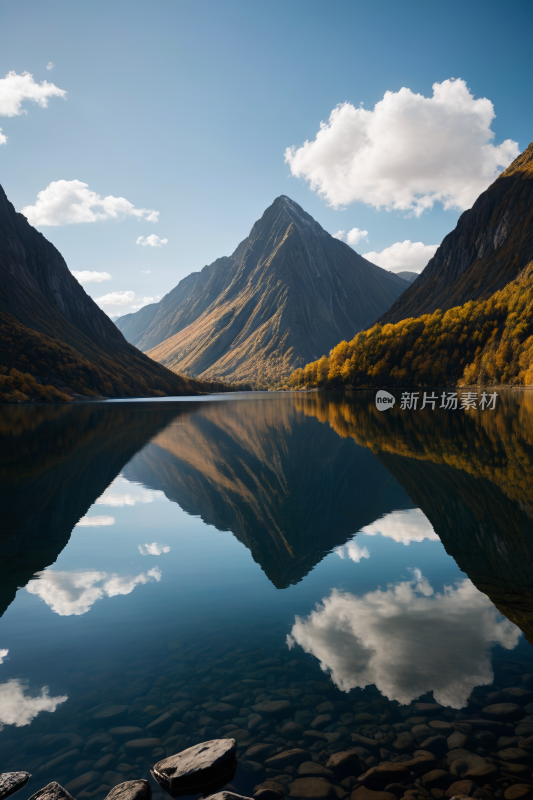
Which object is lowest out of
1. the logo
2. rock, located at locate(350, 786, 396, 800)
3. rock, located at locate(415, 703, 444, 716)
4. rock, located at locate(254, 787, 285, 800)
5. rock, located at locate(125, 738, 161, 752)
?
rock, located at locate(415, 703, 444, 716)

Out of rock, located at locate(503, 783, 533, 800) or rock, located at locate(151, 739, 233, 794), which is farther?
rock, located at locate(151, 739, 233, 794)

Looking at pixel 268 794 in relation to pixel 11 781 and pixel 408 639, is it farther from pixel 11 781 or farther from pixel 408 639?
pixel 408 639

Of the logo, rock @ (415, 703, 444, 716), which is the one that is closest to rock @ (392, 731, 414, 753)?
rock @ (415, 703, 444, 716)

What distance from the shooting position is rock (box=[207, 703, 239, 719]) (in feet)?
22.4

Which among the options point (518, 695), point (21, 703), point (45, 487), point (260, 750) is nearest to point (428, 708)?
point (518, 695)

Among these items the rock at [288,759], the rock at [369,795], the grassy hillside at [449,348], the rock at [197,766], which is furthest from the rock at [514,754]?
the grassy hillside at [449,348]

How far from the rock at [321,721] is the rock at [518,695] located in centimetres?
283

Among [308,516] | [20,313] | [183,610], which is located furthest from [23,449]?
[20,313]

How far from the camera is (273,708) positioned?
691 centimetres

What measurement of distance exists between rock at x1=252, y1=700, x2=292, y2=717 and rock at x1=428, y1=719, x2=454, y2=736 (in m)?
2.06

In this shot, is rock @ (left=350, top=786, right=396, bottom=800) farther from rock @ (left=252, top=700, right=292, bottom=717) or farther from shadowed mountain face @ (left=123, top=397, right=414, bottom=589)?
shadowed mountain face @ (left=123, top=397, right=414, bottom=589)

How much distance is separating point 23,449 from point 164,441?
37.6ft

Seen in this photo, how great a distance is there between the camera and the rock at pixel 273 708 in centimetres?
679

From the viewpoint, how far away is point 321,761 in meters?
5.87
